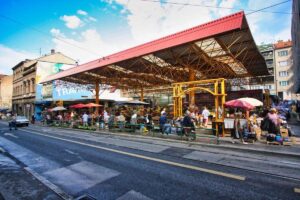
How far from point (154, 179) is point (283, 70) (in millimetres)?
73084

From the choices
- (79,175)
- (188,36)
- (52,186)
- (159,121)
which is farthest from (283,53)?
(52,186)

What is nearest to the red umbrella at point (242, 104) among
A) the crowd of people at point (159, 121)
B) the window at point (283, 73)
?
the crowd of people at point (159, 121)

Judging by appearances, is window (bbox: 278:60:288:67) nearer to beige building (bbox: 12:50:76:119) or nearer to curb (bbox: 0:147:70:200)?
beige building (bbox: 12:50:76:119)

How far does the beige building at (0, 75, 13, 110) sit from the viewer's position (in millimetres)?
63500

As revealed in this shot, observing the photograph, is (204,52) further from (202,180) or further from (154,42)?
(202,180)

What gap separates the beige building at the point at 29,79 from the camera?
41856mm

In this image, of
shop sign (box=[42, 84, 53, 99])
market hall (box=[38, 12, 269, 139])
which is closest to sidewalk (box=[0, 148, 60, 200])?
market hall (box=[38, 12, 269, 139])

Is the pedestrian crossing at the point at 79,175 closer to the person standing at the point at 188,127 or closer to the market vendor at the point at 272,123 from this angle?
the person standing at the point at 188,127

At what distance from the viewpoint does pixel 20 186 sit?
16.8 feet

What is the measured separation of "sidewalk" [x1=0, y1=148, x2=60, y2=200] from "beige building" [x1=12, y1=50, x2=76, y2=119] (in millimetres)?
39680

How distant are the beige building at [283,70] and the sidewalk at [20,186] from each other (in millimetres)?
71344

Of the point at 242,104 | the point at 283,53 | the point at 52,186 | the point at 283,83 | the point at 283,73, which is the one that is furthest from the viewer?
the point at 283,53

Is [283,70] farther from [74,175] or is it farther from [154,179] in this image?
A: [74,175]

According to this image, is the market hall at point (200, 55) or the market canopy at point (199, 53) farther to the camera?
the market hall at point (200, 55)
